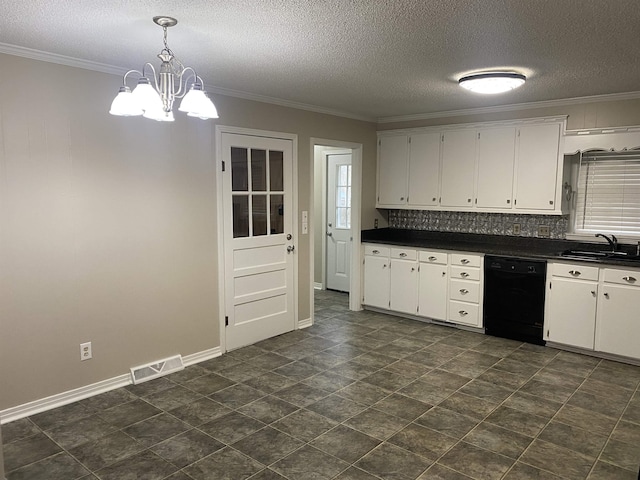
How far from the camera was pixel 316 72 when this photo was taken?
136 inches

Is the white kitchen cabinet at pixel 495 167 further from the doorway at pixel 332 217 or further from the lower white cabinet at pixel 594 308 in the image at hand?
the doorway at pixel 332 217

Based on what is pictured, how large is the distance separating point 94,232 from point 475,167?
3796mm

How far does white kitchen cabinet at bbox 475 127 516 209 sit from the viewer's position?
15.8ft

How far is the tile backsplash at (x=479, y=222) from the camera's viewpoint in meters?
4.82

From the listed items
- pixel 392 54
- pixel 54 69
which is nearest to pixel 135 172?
pixel 54 69

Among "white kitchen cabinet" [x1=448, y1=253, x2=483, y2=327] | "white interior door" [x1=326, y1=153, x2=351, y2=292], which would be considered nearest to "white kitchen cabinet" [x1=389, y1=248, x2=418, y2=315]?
"white kitchen cabinet" [x1=448, y1=253, x2=483, y2=327]

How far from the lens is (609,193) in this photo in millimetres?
4492

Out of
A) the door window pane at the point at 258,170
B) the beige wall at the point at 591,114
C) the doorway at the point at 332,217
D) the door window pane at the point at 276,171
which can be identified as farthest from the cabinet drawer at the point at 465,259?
the door window pane at the point at 258,170

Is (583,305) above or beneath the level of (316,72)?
beneath

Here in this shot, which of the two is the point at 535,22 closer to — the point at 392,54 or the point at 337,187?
the point at 392,54

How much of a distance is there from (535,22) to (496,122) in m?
2.58

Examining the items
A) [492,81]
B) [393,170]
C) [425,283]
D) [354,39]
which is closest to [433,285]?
[425,283]

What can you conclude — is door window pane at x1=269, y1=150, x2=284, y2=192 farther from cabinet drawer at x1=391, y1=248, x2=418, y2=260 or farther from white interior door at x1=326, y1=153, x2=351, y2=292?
white interior door at x1=326, y1=153, x2=351, y2=292

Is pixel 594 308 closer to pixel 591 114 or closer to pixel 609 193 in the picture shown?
pixel 609 193
